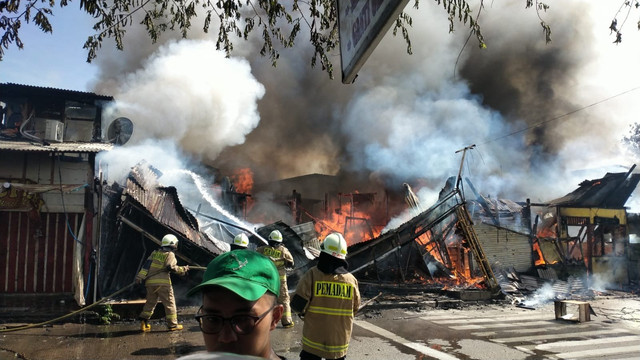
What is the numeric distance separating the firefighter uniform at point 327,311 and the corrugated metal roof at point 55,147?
6.39 metres

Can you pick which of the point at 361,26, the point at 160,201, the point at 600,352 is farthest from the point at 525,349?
the point at 160,201

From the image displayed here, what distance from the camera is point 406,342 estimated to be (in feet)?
22.6

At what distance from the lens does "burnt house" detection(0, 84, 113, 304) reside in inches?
323

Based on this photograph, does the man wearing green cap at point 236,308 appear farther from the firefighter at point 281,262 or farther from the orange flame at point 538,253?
the orange flame at point 538,253

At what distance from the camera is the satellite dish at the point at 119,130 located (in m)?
11.6

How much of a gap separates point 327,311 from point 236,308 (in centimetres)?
245

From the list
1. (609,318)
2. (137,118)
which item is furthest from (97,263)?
(137,118)

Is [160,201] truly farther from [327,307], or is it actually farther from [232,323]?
[232,323]

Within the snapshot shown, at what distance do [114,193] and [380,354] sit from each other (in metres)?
6.60

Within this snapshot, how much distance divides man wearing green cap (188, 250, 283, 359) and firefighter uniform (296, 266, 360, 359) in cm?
227

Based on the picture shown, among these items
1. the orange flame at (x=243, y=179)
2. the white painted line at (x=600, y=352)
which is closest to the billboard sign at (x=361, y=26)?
the white painted line at (x=600, y=352)

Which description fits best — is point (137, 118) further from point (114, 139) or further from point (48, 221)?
point (48, 221)

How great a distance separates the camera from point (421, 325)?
8289 millimetres

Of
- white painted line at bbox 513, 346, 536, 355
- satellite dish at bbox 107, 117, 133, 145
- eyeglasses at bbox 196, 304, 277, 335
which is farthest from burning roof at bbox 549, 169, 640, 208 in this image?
eyeglasses at bbox 196, 304, 277, 335
